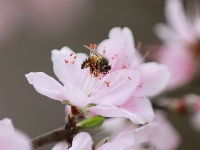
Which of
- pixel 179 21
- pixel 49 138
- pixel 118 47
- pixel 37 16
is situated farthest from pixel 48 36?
pixel 49 138

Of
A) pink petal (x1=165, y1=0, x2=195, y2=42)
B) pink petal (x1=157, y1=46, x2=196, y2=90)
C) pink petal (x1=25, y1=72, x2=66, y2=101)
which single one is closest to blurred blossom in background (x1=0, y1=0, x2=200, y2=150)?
pink petal (x1=157, y1=46, x2=196, y2=90)

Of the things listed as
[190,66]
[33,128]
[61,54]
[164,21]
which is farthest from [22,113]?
[61,54]

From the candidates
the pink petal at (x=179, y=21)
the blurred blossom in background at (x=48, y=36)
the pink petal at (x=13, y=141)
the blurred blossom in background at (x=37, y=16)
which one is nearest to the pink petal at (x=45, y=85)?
the pink petal at (x=13, y=141)

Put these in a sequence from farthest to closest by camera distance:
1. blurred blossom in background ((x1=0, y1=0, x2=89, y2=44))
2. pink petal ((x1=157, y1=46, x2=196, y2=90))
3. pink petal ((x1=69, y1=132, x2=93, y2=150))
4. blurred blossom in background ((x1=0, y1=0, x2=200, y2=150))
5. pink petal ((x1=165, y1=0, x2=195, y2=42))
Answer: blurred blossom in background ((x1=0, y1=0, x2=200, y2=150)) < blurred blossom in background ((x1=0, y1=0, x2=89, y2=44)) < pink petal ((x1=157, y1=46, x2=196, y2=90)) < pink petal ((x1=165, y1=0, x2=195, y2=42)) < pink petal ((x1=69, y1=132, x2=93, y2=150))

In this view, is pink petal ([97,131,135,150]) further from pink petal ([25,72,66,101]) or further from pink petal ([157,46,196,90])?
pink petal ([157,46,196,90])

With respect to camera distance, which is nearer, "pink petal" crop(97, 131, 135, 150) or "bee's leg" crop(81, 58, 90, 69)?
"pink petal" crop(97, 131, 135, 150)

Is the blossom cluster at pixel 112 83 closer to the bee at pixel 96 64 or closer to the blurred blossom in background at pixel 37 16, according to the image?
the bee at pixel 96 64
